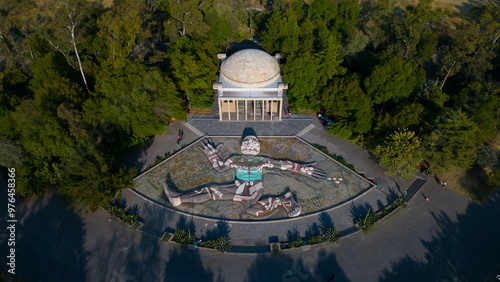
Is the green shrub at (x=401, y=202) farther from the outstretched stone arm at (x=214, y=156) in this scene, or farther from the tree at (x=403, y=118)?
the outstretched stone arm at (x=214, y=156)

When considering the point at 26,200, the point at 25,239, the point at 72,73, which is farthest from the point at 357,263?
the point at 72,73

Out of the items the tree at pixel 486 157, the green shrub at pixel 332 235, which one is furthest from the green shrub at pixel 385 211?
the tree at pixel 486 157

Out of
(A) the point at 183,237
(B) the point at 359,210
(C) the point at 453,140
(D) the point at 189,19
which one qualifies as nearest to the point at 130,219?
(A) the point at 183,237

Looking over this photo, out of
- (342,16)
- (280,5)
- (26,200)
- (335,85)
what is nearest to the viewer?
(26,200)

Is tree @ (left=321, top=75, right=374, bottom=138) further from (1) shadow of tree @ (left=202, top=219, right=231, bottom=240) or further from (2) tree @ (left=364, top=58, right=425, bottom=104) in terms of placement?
(1) shadow of tree @ (left=202, top=219, right=231, bottom=240)

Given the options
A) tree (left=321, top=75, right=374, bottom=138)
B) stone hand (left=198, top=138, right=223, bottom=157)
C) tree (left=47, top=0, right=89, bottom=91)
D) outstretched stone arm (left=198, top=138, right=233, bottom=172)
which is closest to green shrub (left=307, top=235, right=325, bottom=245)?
outstretched stone arm (left=198, top=138, right=233, bottom=172)

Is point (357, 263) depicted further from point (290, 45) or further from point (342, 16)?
point (342, 16)

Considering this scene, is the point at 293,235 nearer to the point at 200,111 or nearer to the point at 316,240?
the point at 316,240
